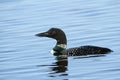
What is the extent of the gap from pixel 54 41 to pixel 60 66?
3880 millimetres

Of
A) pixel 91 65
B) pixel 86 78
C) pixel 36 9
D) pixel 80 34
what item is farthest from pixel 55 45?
pixel 36 9

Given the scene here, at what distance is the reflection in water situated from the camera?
1420 cm

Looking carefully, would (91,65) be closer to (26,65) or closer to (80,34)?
(26,65)

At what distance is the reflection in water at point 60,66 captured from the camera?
559 inches

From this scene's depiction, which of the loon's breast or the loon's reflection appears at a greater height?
the loon's breast

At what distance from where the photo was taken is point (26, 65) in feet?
49.9

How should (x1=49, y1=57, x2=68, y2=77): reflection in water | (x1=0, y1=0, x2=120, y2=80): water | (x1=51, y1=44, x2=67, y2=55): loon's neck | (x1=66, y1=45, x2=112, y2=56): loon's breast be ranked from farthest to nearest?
1. (x1=51, y1=44, x2=67, y2=55): loon's neck
2. (x1=66, y1=45, x2=112, y2=56): loon's breast
3. (x1=49, y1=57, x2=68, y2=77): reflection in water
4. (x1=0, y1=0, x2=120, y2=80): water

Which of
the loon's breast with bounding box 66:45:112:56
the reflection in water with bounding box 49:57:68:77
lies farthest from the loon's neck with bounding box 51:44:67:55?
the reflection in water with bounding box 49:57:68:77

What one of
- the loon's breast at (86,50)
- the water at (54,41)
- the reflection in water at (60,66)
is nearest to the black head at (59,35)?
the water at (54,41)

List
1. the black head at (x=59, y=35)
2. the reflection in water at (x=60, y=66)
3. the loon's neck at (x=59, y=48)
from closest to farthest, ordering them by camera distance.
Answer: the reflection in water at (x=60, y=66), the loon's neck at (x=59, y=48), the black head at (x=59, y=35)

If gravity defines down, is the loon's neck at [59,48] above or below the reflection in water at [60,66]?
above

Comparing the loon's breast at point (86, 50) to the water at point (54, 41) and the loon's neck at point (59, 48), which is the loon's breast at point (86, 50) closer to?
the water at point (54, 41)

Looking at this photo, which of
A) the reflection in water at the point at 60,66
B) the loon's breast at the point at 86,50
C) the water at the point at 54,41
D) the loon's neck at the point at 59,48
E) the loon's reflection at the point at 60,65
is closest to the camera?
the water at the point at 54,41

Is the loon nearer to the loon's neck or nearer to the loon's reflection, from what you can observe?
the loon's neck
